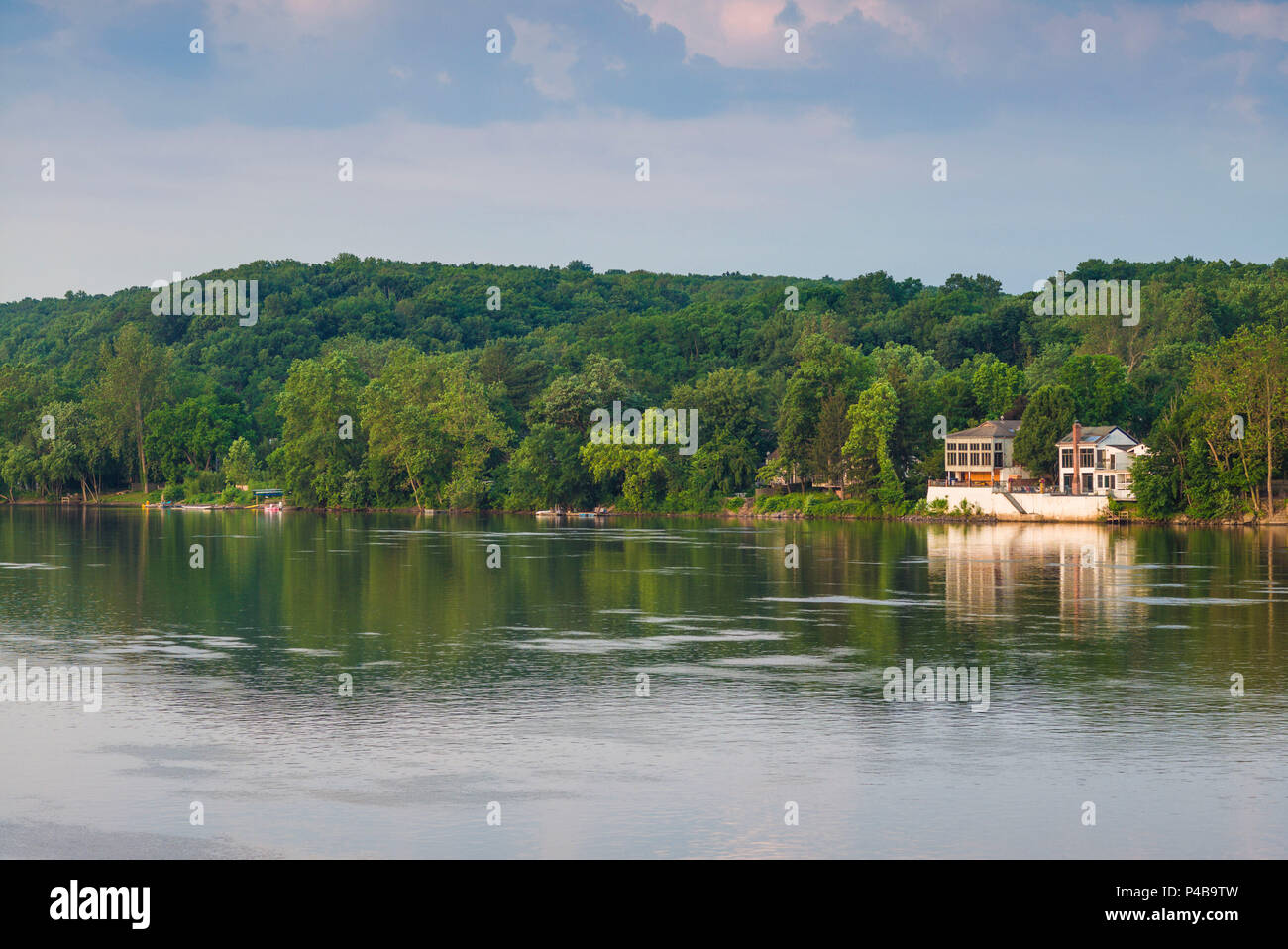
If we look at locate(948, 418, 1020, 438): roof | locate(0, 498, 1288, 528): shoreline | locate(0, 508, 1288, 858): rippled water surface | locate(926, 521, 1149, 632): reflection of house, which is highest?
locate(948, 418, 1020, 438): roof

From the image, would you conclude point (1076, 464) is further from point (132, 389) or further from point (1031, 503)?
point (132, 389)

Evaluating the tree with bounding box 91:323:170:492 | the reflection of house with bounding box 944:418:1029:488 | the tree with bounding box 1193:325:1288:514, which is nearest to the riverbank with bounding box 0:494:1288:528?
the tree with bounding box 1193:325:1288:514

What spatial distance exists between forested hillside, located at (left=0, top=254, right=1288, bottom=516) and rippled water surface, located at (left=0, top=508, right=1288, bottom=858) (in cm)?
5517

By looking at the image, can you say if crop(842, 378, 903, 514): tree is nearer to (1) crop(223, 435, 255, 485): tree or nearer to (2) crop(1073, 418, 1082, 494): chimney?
(2) crop(1073, 418, 1082, 494): chimney

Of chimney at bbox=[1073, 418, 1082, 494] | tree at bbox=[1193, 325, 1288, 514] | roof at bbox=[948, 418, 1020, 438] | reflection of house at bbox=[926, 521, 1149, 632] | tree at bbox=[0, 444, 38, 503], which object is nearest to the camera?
reflection of house at bbox=[926, 521, 1149, 632]

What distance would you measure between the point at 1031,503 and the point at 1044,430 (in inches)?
348

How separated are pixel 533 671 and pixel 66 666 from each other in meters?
11.3

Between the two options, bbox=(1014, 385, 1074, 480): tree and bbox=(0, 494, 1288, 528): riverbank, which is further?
bbox=(1014, 385, 1074, 480): tree

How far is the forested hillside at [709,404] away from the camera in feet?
377

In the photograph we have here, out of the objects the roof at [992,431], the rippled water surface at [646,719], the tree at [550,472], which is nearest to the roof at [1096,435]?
the roof at [992,431]

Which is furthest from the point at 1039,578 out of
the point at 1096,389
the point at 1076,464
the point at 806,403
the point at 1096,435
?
the point at 1096,389

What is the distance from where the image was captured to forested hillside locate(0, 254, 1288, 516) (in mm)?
114819

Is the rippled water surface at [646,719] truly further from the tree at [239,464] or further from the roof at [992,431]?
the tree at [239,464]
